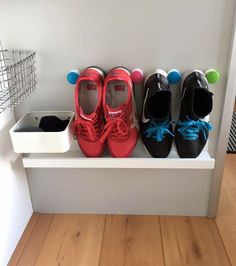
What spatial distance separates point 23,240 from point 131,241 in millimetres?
411

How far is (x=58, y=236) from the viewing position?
1.15m

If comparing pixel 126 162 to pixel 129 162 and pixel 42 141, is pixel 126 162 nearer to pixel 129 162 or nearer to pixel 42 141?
pixel 129 162

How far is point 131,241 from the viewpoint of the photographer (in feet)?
3.67

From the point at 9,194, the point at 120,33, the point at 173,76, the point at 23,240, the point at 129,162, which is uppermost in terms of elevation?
the point at 120,33

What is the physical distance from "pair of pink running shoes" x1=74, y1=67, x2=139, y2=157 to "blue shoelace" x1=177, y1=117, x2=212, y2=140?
0.51 feet

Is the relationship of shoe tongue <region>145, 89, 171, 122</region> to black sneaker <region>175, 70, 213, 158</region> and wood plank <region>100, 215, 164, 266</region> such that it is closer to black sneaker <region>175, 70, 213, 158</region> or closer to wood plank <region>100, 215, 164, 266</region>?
black sneaker <region>175, 70, 213, 158</region>

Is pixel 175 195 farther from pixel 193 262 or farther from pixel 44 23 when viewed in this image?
pixel 44 23

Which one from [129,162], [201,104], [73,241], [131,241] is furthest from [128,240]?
[201,104]

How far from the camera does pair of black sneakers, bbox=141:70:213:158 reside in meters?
0.91

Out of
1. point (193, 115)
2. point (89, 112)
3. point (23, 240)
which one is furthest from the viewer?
point (23, 240)

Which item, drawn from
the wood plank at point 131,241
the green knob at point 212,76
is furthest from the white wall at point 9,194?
the green knob at point 212,76

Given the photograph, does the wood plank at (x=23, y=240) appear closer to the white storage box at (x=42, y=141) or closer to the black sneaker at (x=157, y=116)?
the white storage box at (x=42, y=141)

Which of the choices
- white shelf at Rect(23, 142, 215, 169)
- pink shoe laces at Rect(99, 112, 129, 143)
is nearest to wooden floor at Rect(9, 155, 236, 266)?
white shelf at Rect(23, 142, 215, 169)

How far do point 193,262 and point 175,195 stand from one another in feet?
0.85
